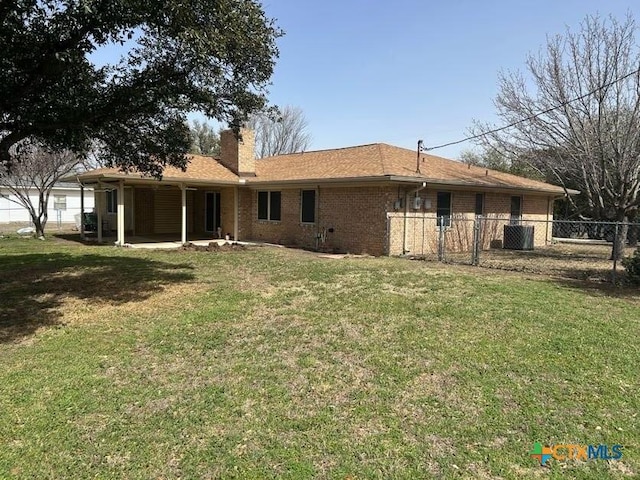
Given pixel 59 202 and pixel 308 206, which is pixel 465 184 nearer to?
pixel 308 206

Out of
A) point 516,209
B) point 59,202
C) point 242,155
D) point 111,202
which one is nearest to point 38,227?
point 111,202

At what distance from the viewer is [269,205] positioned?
1791 cm

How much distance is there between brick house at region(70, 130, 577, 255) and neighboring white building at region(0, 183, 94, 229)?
14.4m

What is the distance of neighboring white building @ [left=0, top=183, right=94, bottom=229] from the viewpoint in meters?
31.6

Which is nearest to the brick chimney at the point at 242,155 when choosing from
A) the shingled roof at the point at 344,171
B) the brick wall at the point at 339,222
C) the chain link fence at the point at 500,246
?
the shingled roof at the point at 344,171

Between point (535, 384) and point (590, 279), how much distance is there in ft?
23.3

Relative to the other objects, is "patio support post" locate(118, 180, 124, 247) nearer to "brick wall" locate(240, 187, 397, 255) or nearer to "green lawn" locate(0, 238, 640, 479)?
"brick wall" locate(240, 187, 397, 255)

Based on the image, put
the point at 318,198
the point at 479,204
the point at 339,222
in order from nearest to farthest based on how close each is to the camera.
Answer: the point at 339,222, the point at 318,198, the point at 479,204

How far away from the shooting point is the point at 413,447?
3.30m

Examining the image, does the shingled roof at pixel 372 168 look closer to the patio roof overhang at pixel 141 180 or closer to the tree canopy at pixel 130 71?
the patio roof overhang at pixel 141 180

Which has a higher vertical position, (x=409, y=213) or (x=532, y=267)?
(x=409, y=213)

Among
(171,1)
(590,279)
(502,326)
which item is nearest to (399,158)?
(590,279)

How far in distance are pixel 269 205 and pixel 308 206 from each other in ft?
7.80

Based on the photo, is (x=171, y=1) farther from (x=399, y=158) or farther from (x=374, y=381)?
(x=399, y=158)
